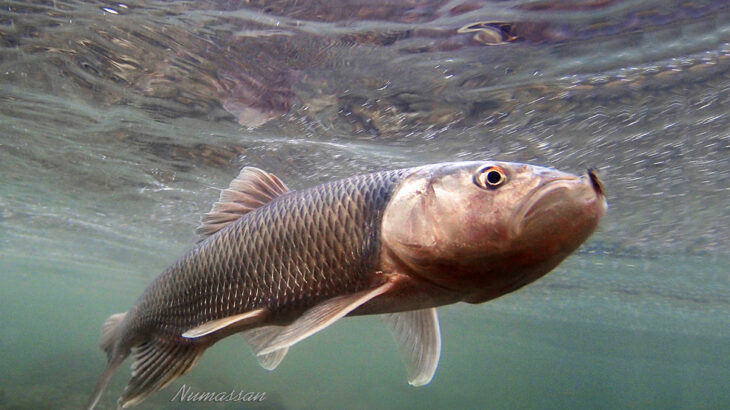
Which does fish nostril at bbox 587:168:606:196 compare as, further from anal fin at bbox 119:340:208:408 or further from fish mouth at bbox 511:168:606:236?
anal fin at bbox 119:340:208:408

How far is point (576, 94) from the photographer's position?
27.1 ft

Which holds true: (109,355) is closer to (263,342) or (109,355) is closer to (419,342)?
(263,342)

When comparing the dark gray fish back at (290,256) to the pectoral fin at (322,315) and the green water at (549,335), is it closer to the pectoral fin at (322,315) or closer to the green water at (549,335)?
the pectoral fin at (322,315)

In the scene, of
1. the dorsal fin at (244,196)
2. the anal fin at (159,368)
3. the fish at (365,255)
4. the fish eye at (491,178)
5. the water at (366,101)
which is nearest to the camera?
the fish at (365,255)

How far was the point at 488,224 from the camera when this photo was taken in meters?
2.12

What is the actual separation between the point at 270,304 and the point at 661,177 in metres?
12.2

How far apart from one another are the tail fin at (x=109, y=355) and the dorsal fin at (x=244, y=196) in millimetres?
1504

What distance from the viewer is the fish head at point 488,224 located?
2.00m

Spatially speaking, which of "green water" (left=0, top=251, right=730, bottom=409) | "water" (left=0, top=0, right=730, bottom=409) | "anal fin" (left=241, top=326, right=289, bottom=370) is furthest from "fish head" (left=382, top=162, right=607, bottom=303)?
"green water" (left=0, top=251, right=730, bottom=409)

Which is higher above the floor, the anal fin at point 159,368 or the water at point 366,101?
the water at point 366,101

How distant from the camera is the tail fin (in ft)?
12.2

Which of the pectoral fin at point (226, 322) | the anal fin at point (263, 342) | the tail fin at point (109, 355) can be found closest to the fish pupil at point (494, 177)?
the pectoral fin at point (226, 322)

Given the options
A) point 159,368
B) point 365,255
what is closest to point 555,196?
point 365,255

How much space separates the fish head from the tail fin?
2.99 meters
